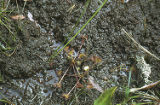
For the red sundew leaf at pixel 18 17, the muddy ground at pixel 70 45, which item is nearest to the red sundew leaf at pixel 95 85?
the muddy ground at pixel 70 45

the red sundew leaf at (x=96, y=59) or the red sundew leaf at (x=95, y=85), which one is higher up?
the red sundew leaf at (x=96, y=59)

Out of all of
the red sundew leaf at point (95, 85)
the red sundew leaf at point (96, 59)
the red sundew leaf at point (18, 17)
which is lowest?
the red sundew leaf at point (95, 85)

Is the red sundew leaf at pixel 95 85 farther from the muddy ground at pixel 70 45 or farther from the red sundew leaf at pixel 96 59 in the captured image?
the red sundew leaf at pixel 96 59

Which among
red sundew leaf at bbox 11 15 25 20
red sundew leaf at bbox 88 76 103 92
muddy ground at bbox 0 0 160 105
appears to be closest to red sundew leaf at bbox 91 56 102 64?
muddy ground at bbox 0 0 160 105

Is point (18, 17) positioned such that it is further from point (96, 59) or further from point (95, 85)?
point (95, 85)

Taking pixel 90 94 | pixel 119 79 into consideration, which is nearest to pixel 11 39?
pixel 90 94

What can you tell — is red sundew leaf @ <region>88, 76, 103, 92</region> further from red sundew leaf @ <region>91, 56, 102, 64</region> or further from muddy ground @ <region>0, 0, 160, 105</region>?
red sundew leaf @ <region>91, 56, 102, 64</region>

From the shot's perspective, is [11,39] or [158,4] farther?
[158,4]

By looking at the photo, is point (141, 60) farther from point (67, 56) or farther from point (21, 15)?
point (21, 15)
